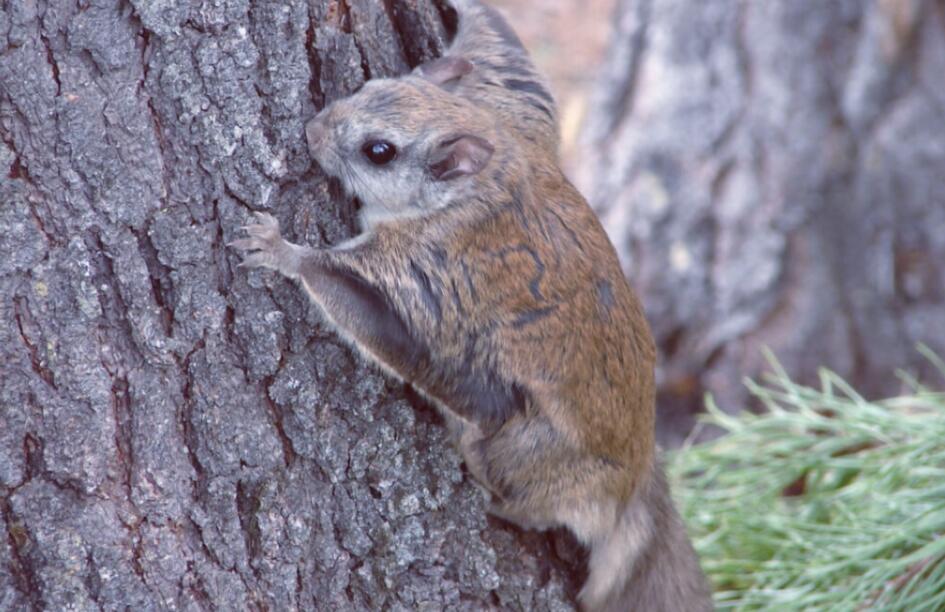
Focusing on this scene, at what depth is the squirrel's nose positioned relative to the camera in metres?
2.99

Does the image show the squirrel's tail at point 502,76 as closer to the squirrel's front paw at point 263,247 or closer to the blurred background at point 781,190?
the squirrel's front paw at point 263,247

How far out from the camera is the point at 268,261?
9.45 feet

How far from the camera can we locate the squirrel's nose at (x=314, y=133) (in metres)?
2.99

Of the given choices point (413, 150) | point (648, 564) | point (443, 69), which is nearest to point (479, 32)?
point (443, 69)

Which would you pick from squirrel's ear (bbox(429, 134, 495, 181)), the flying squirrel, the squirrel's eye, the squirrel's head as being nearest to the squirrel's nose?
the flying squirrel

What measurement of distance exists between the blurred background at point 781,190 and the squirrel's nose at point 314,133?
129 inches

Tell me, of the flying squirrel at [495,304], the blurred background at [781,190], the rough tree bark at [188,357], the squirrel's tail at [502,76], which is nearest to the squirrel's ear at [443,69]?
the flying squirrel at [495,304]

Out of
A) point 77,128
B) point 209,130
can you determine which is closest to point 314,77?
point 209,130

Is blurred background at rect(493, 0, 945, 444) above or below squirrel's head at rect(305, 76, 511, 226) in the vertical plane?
below

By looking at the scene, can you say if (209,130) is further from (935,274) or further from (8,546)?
(935,274)

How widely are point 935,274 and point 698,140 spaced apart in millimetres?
1383

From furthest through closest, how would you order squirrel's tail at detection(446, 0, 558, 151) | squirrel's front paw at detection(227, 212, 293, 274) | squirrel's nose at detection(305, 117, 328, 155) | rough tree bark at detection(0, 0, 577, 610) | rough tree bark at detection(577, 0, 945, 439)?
rough tree bark at detection(577, 0, 945, 439), squirrel's tail at detection(446, 0, 558, 151), squirrel's nose at detection(305, 117, 328, 155), squirrel's front paw at detection(227, 212, 293, 274), rough tree bark at detection(0, 0, 577, 610)

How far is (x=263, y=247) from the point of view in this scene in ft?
9.40

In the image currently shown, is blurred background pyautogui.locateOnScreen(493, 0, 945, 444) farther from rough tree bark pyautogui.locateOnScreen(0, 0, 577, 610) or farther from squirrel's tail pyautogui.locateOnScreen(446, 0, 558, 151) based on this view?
rough tree bark pyautogui.locateOnScreen(0, 0, 577, 610)
